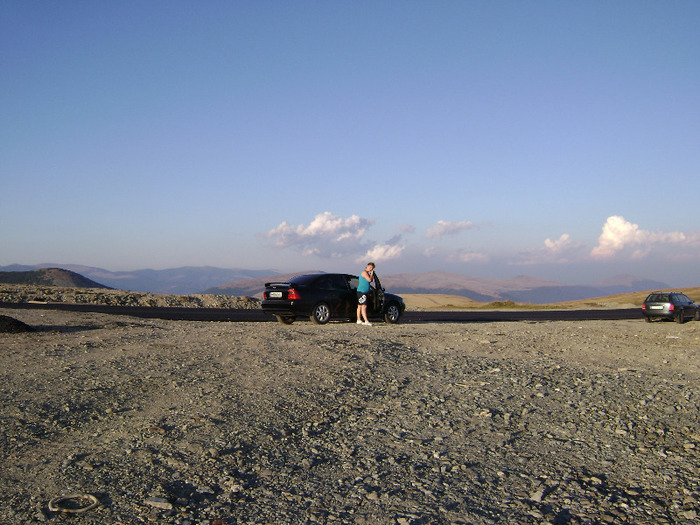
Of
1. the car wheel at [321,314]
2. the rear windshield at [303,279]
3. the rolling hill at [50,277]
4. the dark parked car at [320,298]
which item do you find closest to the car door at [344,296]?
the dark parked car at [320,298]

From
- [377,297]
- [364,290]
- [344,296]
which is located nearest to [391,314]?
[377,297]

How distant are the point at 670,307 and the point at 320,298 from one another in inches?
593

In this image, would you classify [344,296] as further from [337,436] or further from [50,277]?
[50,277]

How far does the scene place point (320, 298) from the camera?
17.7m

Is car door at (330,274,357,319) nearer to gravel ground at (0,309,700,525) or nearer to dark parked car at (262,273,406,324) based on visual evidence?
dark parked car at (262,273,406,324)

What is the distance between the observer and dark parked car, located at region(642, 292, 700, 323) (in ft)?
77.3

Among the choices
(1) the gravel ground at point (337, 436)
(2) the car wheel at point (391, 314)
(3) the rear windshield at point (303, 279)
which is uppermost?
(3) the rear windshield at point (303, 279)

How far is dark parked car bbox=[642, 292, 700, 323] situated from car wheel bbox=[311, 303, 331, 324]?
14342 mm

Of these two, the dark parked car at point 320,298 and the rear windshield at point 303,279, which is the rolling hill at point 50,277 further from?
the dark parked car at point 320,298

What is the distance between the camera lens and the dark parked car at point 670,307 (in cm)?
2356

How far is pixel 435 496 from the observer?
4.50 meters

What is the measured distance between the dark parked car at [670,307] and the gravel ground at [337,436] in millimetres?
14076

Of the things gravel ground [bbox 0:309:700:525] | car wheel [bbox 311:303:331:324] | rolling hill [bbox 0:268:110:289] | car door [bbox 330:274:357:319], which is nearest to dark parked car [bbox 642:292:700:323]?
car door [bbox 330:274:357:319]

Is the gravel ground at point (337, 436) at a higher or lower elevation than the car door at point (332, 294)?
lower
